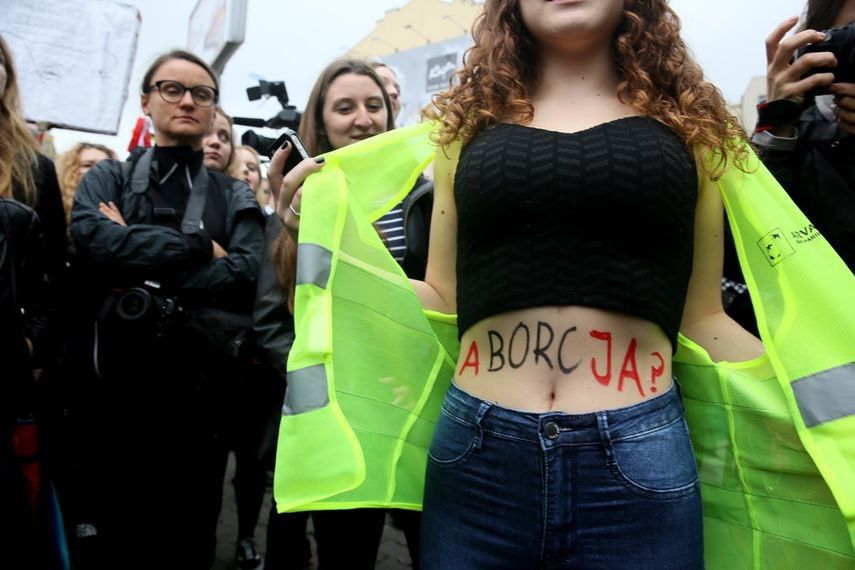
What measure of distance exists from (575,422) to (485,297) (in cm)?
27

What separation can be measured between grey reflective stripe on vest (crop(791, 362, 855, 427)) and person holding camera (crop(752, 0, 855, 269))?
0.50m

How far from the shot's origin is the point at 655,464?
1.26 m

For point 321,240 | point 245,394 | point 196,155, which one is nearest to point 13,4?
point 196,155

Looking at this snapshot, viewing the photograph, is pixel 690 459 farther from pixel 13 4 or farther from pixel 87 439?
pixel 13 4

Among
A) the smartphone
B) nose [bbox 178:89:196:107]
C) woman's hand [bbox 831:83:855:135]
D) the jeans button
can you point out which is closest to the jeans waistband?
the jeans button

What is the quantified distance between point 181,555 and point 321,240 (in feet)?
5.35

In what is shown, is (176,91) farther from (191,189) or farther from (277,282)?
(277,282)

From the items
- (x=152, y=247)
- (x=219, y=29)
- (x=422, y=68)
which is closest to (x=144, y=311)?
(x=152, y=247)

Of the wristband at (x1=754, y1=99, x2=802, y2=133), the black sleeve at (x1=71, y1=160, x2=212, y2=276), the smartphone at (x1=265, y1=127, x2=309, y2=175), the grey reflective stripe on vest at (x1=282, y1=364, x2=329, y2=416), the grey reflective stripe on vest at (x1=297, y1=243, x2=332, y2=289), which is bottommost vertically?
the grey reflective stripe on vest at (x1=282, y1=364, x2=329, y2=416)

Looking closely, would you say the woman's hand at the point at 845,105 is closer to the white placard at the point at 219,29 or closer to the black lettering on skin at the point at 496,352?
the black lettering on skin at the point at 496,352

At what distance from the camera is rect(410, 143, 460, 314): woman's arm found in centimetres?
159

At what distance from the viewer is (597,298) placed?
1.28 meters

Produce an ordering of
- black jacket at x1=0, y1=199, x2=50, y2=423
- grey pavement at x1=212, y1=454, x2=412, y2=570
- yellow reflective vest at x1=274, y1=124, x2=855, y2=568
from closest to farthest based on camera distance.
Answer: yellow reflective vest at x1=274, y1=124, x2=855, y2=568
black jacket at x1=0, y1=199, x2=50, y2=423
grey pavement at x1=212, y1=454, x2=412, y2=570

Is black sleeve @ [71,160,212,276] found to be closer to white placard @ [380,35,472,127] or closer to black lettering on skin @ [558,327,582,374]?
black lettering on skin @ [558,327,582,374]
